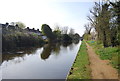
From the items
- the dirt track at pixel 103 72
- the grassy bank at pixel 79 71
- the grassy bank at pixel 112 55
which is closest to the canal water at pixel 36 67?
the grassy bank at pixel 79 71

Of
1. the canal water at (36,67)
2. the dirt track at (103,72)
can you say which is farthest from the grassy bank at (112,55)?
the canal water at (36,67)

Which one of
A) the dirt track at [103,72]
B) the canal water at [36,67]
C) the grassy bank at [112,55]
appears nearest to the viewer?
the dirt track at [103,72]

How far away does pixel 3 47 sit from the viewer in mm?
24703

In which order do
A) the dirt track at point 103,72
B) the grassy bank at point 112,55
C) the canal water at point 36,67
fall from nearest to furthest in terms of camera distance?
the dirt track at point 103,72, the canal water at point 36,67, the grassy bank at point 112,55

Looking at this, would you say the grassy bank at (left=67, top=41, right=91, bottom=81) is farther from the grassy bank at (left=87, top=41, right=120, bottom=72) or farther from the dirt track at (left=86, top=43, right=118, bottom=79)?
the grassy bank at (left=87, top=41, right=120, bottom=72)

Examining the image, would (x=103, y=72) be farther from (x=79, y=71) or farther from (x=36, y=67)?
(x=36, y=67)

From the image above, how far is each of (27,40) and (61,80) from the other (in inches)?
1100

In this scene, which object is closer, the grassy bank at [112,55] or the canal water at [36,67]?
the canal water at [36,67]

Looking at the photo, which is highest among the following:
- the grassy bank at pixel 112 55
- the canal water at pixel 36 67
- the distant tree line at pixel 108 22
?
the distant tree line at pixel 108 22

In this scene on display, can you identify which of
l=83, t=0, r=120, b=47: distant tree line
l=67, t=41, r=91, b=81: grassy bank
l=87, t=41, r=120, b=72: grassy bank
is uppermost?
l=83, t=0, r=120, b=47: distant tree line

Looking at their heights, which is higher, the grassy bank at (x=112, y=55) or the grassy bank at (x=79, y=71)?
the grassy bank at (x=112, y=55)

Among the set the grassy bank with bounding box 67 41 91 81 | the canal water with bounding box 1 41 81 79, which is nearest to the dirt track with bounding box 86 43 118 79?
the grassy bank with bounding box 67 41 91 81

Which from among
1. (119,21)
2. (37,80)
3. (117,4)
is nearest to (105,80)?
(37,80)

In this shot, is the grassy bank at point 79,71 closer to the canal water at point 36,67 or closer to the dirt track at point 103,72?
the dirt track at point 103,72
